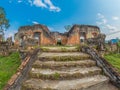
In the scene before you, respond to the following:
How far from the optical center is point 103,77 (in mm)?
7086

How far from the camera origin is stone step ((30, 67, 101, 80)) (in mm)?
6517

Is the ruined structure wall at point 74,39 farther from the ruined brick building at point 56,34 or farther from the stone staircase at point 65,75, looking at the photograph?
the stone staircase at point 65,75

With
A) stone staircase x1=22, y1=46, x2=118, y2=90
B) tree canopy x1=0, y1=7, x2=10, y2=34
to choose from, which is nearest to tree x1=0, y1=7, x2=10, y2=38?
tree canopy x1=0, y1=7, x2=10, y2=34

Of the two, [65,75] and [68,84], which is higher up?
[65,75]

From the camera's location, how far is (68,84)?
6.18 meters

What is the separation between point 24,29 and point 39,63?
18537 mm

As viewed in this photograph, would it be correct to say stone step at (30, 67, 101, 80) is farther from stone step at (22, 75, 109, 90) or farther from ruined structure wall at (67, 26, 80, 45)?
ruined structure wall at (67, 26, 80, 45)

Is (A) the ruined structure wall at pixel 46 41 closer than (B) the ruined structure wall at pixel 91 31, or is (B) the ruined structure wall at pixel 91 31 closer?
(A) the ruined structure wall at pixel 46 41

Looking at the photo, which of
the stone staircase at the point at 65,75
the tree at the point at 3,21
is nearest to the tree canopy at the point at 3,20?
the tree at the point at 3,21

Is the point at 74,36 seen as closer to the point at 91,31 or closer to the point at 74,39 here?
the point at 74,39

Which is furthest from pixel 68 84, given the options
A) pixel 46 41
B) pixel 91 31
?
pixel 91 31

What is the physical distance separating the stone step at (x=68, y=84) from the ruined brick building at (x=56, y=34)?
18700 mm

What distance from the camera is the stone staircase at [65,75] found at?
20.1 feet

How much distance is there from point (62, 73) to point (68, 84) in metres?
0.55
